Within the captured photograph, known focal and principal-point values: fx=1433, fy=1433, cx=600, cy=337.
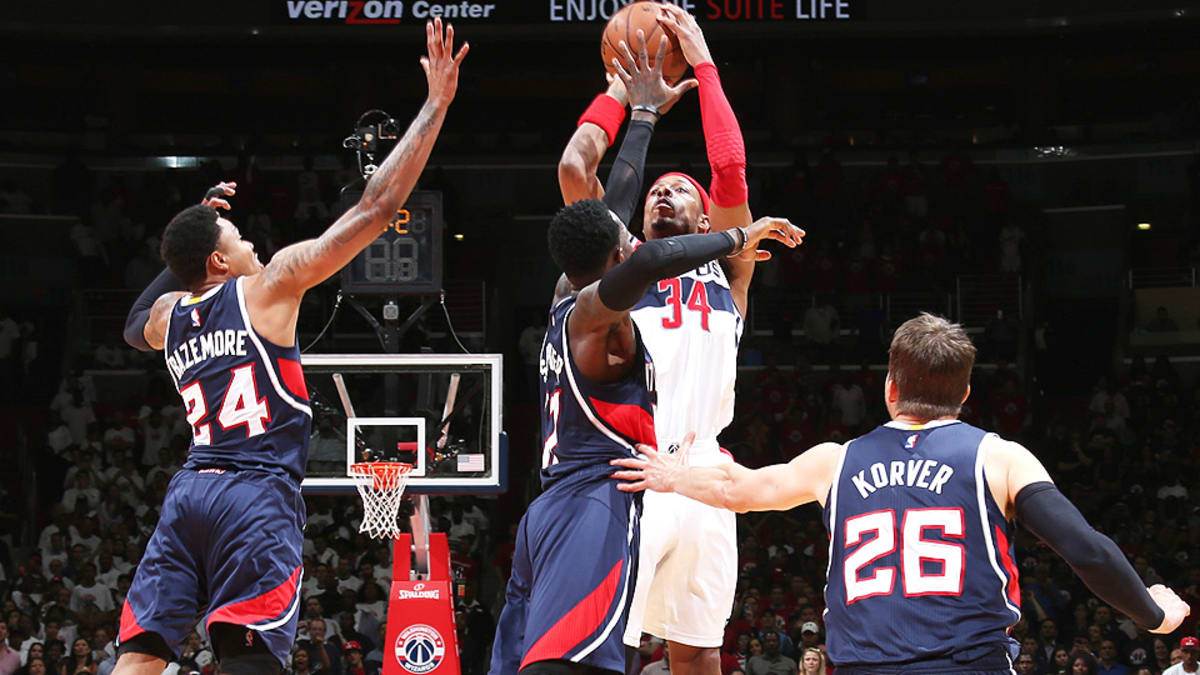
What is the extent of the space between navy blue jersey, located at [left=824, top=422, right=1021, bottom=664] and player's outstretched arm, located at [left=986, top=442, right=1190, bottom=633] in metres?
0.07

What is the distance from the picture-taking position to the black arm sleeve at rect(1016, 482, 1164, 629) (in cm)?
367

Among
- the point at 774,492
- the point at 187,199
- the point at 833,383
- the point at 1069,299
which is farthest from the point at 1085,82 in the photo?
the point at 774,492

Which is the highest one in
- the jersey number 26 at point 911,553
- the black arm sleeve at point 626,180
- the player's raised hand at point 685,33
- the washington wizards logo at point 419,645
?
the player's raised hand at point 685,33

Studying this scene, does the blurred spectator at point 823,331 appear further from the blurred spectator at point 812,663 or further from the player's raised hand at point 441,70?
the player's raised hand at point 441,70

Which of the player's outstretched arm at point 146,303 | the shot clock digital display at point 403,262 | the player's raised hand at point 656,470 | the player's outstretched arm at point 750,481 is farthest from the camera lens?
the shot clock digital display at point 403,262

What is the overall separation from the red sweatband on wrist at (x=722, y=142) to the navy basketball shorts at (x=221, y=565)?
2.23 meters

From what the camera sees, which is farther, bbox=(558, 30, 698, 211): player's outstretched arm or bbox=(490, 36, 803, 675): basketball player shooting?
bbox=(558, 30, 698, 211): player's outstretched arm

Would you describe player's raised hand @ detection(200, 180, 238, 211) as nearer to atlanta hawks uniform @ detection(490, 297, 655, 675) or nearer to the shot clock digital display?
atlanta hawks uniform @ detection(490, 297, 655, 675)

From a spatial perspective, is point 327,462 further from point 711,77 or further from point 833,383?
point 833,383

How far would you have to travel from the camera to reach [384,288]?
966cm

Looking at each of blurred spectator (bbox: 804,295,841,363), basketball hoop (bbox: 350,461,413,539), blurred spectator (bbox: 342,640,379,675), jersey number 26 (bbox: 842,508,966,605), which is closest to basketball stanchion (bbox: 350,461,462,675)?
basketball hoop (bbox: 350,461,413,539)

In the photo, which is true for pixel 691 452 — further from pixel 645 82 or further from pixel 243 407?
pixel 243 407

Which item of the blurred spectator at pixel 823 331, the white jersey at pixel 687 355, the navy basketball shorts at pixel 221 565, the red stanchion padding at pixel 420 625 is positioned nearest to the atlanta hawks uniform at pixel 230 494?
the navy basketball shorts at pixel 221 565

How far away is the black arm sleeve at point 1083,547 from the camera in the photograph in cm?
367
